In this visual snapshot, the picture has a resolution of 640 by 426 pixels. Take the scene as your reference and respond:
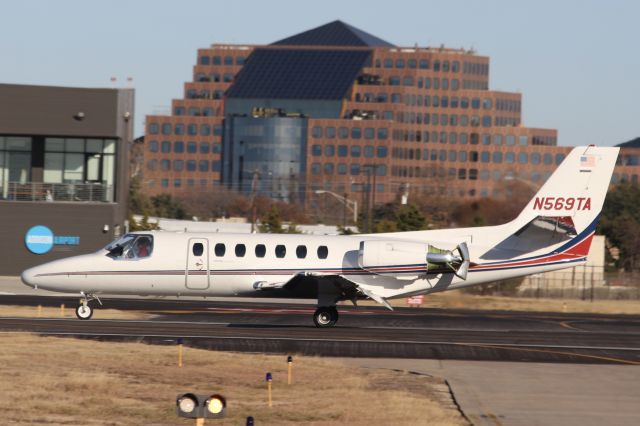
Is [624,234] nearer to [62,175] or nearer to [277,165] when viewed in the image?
[62,175]

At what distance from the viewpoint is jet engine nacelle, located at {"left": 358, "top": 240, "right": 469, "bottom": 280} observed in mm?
31625

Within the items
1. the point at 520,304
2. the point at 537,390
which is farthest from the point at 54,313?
the point at 520,304

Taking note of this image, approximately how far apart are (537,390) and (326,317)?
11514mm

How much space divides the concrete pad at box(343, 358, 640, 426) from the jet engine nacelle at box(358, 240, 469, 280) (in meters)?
5.90

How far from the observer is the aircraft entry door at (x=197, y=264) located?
103 ft

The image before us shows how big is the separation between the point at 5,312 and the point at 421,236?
43.6ft

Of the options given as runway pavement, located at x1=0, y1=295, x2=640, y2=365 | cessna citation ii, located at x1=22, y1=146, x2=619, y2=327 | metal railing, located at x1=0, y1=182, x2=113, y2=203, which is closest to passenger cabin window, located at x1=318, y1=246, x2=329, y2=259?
cessna citation ii, located at x1=22, y1=146, x2=619, y2=327

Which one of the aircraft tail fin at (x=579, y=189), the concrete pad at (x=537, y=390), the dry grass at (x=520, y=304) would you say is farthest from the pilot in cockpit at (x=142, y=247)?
the dry grass at (x=520, y=304)

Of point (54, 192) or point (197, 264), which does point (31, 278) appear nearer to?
point (197, 264)

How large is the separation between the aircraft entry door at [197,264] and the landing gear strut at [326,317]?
3452 mm

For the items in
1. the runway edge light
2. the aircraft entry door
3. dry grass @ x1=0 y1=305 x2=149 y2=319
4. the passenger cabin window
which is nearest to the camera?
the runway edge light

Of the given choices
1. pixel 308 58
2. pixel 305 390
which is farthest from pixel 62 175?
pixel 308 58

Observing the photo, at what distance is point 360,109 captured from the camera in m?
149

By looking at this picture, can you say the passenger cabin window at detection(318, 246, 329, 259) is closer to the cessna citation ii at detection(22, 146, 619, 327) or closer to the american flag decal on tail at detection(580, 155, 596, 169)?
the cessna citation ii at detection(22, 146, 619, 327)
